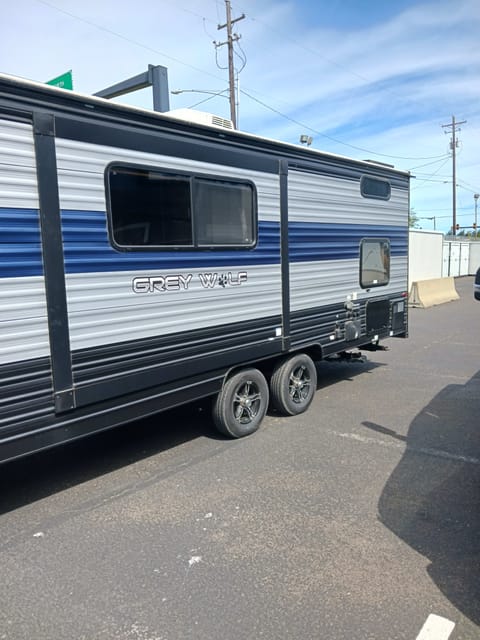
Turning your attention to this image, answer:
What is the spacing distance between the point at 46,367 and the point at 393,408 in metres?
4.14

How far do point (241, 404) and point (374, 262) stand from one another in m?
3.05

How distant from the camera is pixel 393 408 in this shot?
6066mm

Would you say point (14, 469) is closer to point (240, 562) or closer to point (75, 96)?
point (240, 562)

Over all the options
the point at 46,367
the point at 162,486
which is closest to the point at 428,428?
the point at 162,486

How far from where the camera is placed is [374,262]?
700 cm

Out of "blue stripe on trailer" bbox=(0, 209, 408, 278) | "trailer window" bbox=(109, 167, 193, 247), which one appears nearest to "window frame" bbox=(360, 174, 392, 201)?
"blue stripe on trailer" bbox=(0, 209, 408, 278)

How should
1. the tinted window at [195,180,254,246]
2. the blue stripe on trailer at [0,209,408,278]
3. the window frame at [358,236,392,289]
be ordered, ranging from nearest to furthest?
1. the blue stripe on trailer at [0,209,408,278]
2. the tinted window at [195,180,254,246]
3. the window frame at [358,236,392,289]

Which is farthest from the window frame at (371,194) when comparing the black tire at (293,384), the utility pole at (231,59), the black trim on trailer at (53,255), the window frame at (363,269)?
the utility pole at (231,59)

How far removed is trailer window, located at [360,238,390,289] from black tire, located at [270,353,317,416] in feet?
4.97

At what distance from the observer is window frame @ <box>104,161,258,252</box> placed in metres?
3.78

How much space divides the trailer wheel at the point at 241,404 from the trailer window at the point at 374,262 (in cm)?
229

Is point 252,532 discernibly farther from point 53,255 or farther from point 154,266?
point 53,255

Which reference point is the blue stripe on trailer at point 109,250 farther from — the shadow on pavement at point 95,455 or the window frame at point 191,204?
the shadow on pavement at point 95,455

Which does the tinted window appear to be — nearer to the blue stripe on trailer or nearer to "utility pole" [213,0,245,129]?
the blue stripe on trailer
